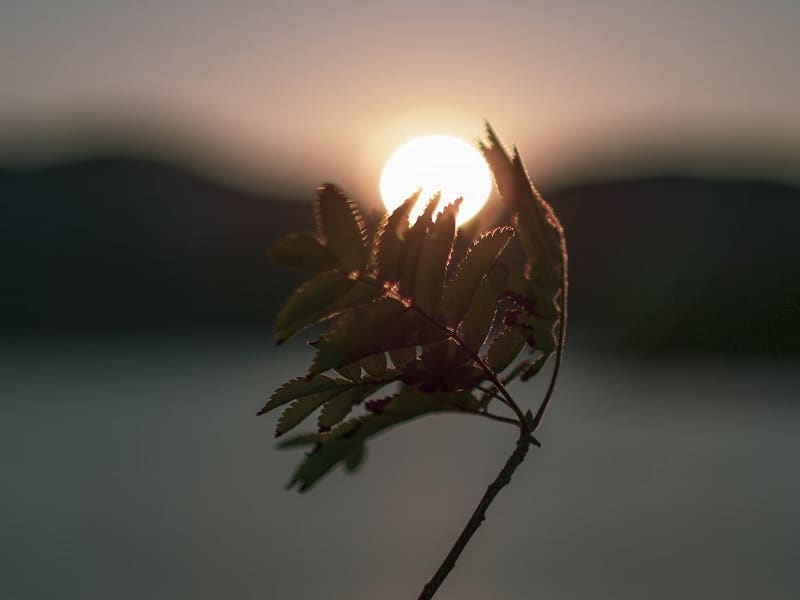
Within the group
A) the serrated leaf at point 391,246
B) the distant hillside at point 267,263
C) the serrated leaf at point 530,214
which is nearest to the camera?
the serrated leaf at point 530,214

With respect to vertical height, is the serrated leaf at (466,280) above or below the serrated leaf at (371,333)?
above

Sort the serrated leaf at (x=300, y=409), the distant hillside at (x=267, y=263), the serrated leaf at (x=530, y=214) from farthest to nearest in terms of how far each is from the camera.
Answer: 1. the distant hillside at (x=267, y=263)
2. the serrated leaf at (x=300, y=409)
3. the serrated leaf at (x=530, y=214)

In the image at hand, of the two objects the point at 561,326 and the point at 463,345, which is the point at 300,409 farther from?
the point at 561,326

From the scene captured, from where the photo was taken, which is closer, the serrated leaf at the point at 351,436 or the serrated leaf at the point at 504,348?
the serrated leaf at the point at 351,436

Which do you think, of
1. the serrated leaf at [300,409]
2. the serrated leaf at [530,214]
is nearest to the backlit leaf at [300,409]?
the serrated leaf at [300,409]

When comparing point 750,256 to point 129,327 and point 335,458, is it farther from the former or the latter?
point 335,458

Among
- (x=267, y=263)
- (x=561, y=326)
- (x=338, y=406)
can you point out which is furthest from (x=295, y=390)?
(x=267, y=263)

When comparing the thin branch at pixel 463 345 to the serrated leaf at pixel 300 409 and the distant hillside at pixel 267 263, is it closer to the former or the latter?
the serrated leaf at pixel 300 409
